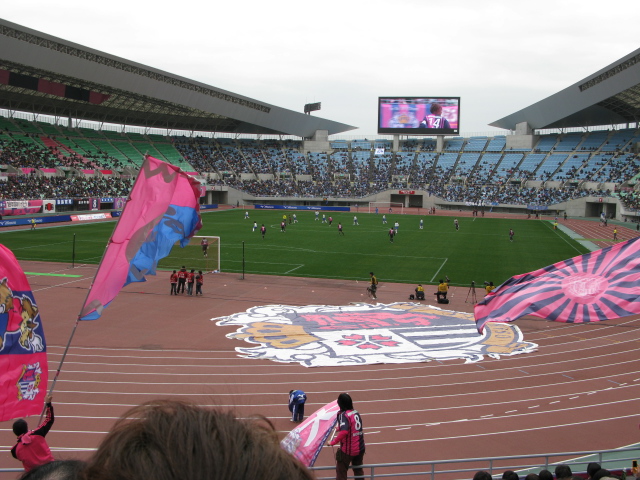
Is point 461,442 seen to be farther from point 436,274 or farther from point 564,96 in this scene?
point 564,96

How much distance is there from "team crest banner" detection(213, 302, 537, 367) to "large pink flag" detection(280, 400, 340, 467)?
1044 centimetres

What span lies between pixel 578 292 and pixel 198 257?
29.2 metres

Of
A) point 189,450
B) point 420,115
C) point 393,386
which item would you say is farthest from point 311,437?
point 420,115

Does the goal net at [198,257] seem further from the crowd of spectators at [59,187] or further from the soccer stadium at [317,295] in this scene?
the crowd of spectators at [59,187]


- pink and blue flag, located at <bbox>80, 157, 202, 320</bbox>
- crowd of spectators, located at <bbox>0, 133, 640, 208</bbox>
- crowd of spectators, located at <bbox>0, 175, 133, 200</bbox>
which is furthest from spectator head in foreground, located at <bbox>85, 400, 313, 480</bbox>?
crowd of spectators, located at <bbox>0, 133, 640, 208</bbox>

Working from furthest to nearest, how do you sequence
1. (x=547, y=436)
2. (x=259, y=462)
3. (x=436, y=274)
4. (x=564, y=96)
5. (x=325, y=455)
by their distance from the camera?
1. (x=564, y=96)
2. (x=436, y=274)
3. (x=547, y=436)
4. (x=325, y=455)
5. (x=259, y=462)

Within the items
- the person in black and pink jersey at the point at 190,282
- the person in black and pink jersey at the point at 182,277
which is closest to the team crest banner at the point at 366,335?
the person in black and pink jersey at the point at 190,282

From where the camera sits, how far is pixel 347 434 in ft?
24.3

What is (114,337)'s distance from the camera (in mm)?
19438

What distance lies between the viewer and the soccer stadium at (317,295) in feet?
29.5

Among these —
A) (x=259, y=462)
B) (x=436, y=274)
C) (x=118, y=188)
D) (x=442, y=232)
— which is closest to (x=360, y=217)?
(x=442, y=232)

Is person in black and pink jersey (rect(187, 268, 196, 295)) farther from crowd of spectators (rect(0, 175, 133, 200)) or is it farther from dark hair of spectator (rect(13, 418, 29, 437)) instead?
crowd of spectators (rect(0, 175, 133, 200))

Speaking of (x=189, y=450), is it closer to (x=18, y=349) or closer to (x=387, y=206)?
(x=18, y=349)

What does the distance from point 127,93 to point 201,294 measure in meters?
52.7
